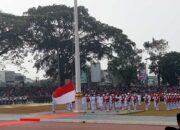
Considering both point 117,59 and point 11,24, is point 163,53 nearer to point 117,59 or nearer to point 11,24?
point 117,59

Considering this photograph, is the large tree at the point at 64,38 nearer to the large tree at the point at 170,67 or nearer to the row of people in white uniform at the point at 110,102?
the large tree at the point at 170,67

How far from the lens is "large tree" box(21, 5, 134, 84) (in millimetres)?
70250

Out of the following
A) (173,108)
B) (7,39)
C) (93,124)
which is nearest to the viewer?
(93,124)

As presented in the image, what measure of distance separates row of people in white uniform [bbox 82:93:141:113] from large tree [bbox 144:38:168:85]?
137 ft

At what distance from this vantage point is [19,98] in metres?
60.1

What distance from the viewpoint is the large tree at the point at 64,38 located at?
70.2m

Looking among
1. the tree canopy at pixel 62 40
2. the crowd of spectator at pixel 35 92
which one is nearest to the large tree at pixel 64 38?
the tree canopy at pixel 62 40

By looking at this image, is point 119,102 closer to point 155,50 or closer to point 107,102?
point 107,102

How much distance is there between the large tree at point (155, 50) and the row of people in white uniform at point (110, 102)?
41.8 metres

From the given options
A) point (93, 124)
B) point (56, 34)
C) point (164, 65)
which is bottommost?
point (93, 124)

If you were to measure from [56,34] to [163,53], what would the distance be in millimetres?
17417

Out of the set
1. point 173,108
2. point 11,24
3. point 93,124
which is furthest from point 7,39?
point 93,124

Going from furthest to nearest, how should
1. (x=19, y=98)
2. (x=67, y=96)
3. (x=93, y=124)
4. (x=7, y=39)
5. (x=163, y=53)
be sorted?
(x=163, y=53)
(x=7, y=39)
(x=19, y=98)
(x=67, y=96)
(x=93, y=124)

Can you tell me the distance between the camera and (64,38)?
232ft
